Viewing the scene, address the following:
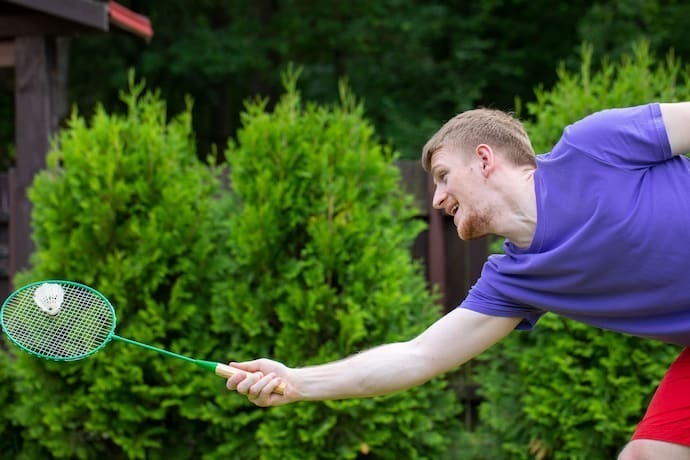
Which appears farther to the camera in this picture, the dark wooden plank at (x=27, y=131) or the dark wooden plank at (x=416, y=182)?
the dark wooden plank at (x=27, y=131)

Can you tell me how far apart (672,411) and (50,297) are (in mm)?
2708

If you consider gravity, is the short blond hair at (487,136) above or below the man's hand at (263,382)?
above

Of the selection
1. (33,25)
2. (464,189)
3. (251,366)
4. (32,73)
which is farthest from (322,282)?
(33,25)

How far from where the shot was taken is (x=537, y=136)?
20.1ft

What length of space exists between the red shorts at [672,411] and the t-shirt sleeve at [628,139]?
83 cm

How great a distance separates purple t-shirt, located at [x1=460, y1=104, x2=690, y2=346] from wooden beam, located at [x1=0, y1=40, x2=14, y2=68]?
6.40 meters

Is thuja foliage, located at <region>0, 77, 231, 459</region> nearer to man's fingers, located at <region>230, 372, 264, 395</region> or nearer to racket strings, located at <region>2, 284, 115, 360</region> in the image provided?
racket strings, located at <region>2, 284, 115, 360</region>

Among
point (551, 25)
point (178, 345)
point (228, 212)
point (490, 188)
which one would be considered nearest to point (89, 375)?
point (178, 345)

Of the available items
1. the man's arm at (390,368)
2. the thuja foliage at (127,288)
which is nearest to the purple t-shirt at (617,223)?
the man's arm at (390,368)

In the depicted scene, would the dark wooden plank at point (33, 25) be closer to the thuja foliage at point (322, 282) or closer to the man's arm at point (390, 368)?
the thuja foliage at point (322, 282)

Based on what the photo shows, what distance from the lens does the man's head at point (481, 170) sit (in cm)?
322

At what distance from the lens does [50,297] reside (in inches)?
166

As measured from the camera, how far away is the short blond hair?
3260mm

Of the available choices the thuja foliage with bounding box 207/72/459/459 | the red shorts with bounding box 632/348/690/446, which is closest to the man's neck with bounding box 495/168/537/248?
the red shorts with bounding box 632/348/690/446
